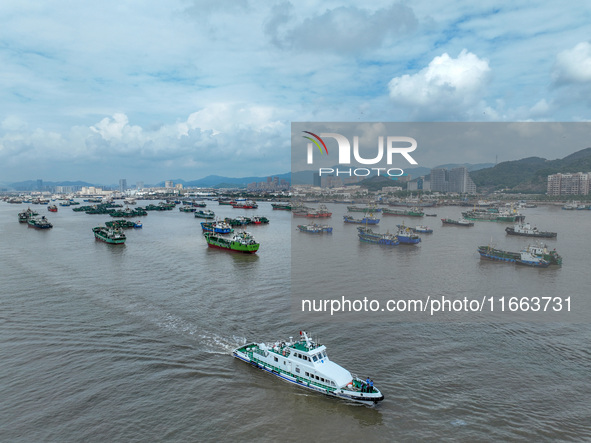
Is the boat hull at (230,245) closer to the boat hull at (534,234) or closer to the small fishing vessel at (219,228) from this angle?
the small fishing vessel at (219,228)

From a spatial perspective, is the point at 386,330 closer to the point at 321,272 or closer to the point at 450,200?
the point at 321,272

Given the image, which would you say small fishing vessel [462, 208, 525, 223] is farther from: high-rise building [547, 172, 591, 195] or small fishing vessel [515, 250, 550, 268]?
high-rise building [547, 172, 591, 195]

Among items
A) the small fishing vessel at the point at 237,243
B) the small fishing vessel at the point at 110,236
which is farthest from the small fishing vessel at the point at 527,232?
the small fishing vessel at the point at 110,236

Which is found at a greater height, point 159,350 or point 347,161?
point 347,161

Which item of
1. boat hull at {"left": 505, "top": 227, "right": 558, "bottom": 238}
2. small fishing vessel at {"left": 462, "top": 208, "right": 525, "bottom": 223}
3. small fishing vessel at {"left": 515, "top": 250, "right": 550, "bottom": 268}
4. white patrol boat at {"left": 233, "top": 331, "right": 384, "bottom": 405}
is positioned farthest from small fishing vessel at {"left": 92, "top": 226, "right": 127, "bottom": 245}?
small fishing vessel at {"left": 462, "top": 208, "right": 525, "bottom": 223}

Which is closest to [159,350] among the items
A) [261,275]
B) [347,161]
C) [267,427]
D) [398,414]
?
[267,427]

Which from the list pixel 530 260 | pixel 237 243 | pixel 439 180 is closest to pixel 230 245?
pixel 237 243
